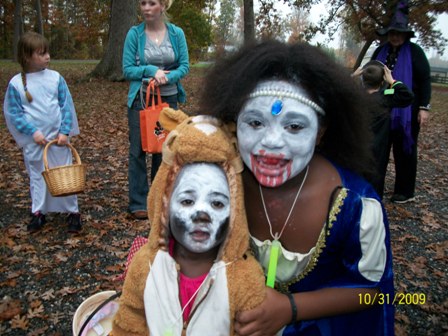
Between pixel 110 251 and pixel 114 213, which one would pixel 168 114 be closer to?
pixel 110 251

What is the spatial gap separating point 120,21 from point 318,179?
38.8 ft

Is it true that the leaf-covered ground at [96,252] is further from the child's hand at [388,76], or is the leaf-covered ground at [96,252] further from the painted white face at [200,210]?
the child's hand at [388,76]

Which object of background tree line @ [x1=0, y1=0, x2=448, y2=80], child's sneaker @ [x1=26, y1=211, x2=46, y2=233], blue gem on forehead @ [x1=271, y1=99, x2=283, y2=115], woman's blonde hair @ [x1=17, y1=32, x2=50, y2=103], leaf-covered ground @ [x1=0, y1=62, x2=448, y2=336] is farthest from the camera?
background tree line @ [x1=0, y1=0, x2=448, y2=80]

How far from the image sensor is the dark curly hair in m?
1.46

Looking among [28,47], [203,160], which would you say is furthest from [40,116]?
[203,160]

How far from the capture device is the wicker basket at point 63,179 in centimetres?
323

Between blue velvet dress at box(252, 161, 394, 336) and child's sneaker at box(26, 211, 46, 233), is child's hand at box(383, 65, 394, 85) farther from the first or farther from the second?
child's sneaker at box(26, 211, 46, 233)

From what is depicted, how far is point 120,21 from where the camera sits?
39.6 ft

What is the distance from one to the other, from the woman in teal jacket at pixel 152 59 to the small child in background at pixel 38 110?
579 millimetres

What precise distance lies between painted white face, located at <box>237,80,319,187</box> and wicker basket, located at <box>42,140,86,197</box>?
2.23 meters

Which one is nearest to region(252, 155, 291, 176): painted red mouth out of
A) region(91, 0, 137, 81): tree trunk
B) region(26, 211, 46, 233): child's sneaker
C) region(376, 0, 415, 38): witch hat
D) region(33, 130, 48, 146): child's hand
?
region(33, 130, 48, 146): child's hand

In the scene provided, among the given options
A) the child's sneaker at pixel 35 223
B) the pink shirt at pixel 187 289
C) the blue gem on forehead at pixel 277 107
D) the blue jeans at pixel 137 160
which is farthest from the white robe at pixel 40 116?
the blue gem on forehead at pixel 277 107

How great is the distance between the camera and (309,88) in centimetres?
147

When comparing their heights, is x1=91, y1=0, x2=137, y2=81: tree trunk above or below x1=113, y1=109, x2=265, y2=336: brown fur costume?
above
